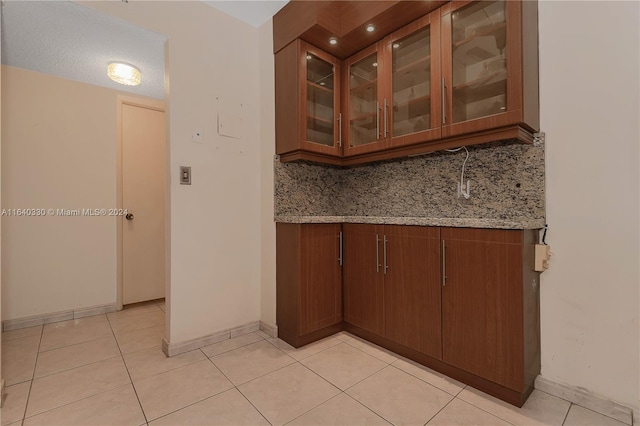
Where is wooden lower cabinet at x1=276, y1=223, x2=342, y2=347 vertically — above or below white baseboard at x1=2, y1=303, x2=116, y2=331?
above

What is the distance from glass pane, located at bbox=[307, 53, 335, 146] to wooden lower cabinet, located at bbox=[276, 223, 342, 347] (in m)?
0.72

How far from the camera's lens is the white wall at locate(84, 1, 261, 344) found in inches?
83.4

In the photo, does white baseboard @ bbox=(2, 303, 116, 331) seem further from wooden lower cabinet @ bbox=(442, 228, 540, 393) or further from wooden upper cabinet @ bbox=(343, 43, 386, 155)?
wooden lower cabinet @ bbox=(442, 228, 540, 393)

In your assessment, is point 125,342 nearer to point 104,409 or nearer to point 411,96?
point 104,409

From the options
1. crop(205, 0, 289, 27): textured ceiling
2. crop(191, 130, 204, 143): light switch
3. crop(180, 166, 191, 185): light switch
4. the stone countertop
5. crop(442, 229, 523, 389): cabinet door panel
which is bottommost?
crop(442, 229, 523, 389): cabinet door panel

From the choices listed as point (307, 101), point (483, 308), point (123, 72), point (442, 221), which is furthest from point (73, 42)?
point (483, 308)

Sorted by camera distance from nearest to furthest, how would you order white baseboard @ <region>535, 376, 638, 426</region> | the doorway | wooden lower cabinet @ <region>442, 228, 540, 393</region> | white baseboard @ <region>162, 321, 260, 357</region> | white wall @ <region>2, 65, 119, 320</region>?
white baseboard @ <region>535, 376, 638, 426</region> → wooden lower cabinet @ <region>442, 228, 540, 393</region> → white baseboard @ <region>162, 321, 260, 357</region> → white wall @ <region>2, 65, 119, 320</region> → the doorway

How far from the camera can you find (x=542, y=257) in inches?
61.9

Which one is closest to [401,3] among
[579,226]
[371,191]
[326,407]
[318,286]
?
[371,191]

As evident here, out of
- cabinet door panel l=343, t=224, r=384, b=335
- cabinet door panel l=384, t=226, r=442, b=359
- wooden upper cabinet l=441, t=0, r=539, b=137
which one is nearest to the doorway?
cabinet door panel l=343, t=224, r=384, b=335

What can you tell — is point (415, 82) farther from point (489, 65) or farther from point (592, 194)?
point (592, 194)

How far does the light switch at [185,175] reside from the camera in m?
2.14

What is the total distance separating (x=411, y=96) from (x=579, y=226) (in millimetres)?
1214

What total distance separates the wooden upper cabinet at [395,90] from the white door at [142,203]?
92.9 inches
